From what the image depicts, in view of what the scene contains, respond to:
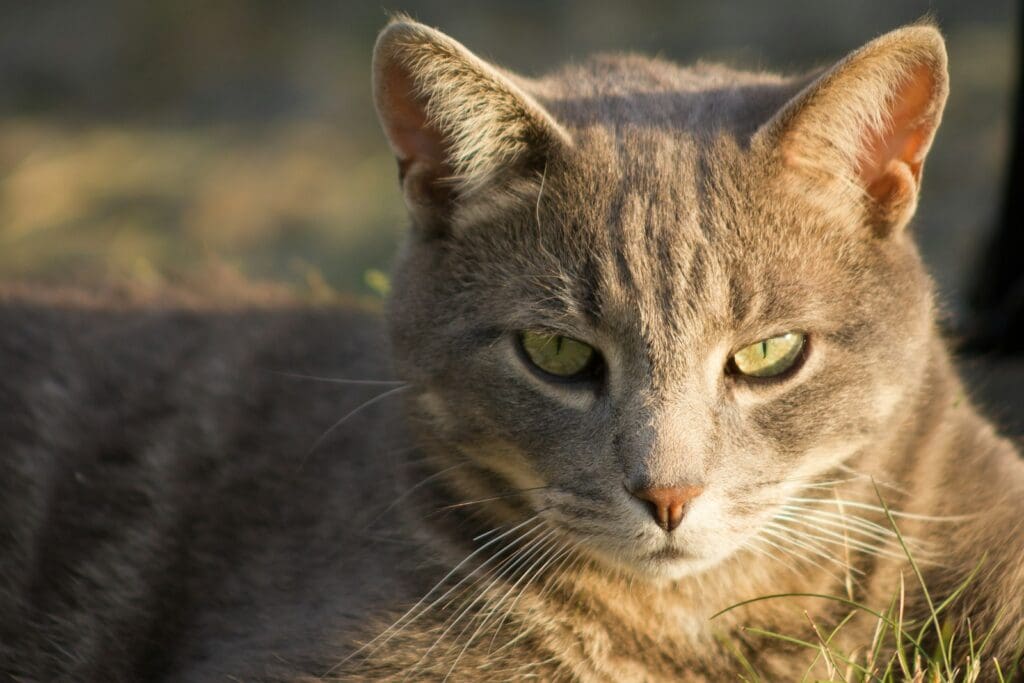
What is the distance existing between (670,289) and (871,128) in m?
0.56

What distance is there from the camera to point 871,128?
2430 mm

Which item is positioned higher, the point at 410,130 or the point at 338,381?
the point at 410,130

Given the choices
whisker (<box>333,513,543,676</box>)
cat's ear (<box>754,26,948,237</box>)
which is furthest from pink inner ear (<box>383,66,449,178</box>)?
whisker (<box>333,513,543,676</box>)

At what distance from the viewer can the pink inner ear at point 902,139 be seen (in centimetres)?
236

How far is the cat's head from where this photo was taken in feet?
7.44

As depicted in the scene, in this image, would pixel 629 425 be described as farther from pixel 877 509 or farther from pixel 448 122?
pixel 448 122

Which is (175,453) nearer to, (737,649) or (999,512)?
(737,649)

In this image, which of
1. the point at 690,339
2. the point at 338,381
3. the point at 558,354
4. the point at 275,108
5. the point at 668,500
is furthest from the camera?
the point at 275,108

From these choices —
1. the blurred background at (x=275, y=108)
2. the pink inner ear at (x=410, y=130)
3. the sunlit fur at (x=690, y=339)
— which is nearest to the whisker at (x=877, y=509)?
the sunlit fur at (x=690, y=339)

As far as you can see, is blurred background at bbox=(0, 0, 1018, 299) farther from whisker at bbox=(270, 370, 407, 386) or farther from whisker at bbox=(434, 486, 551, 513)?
whisker at bbox=(434, 486, 551, 513)

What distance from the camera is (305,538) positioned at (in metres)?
2.82

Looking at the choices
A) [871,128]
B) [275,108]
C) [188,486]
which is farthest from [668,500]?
[275,108]

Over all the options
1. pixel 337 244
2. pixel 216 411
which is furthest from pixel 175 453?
pixel 337 244

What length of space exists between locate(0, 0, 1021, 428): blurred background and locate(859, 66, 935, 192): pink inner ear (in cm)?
383
